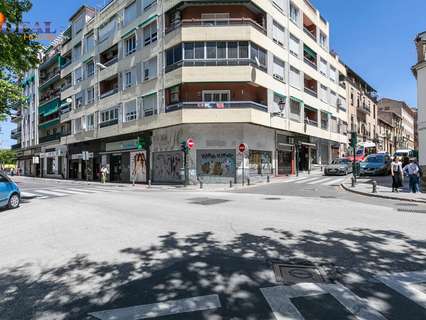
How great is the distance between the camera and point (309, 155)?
35.7 m

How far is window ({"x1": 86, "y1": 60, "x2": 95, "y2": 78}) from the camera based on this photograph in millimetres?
35000

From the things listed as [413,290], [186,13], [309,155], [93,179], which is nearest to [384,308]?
[413,290]

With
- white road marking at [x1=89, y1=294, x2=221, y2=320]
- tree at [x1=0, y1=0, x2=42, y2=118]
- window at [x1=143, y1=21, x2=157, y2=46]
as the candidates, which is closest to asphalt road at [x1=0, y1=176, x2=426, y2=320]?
white road marking at [x1=89, y1=294, x2=221, y2=320]

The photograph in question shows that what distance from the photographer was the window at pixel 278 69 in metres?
27.6

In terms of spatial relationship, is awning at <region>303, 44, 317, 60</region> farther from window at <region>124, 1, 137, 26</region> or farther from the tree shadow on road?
the tree shadow on road

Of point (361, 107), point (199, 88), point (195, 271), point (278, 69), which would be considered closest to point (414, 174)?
point (195, 271)

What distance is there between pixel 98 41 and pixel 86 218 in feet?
97.6

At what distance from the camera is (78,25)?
38.5 metres

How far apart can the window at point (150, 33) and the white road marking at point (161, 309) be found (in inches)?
1036

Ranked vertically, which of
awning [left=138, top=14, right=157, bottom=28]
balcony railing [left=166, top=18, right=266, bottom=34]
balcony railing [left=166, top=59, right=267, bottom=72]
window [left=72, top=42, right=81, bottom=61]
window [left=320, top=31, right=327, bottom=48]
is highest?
window [left=320, top=31, right=327, bottom=48]

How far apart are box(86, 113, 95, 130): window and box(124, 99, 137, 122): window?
675 cm

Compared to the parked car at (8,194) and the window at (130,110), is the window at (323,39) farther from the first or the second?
the parked car at (8,194)

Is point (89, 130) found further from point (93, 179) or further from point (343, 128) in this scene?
point (343, 128)

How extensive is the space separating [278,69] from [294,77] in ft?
10.7
